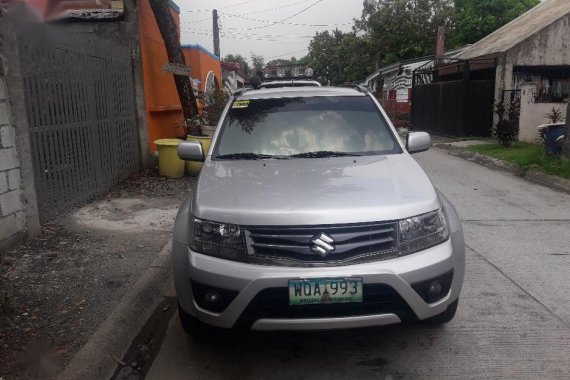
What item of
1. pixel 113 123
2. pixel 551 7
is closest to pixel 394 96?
pixel 551 7

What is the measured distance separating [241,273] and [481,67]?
1824cm

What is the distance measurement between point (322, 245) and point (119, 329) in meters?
1.68

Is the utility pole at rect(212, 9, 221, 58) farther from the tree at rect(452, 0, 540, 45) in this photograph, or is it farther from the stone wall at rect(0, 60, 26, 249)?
the stone wall at rect(0, 60, 26, 249)

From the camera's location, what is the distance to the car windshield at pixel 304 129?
13.7ft

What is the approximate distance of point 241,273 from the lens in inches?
113

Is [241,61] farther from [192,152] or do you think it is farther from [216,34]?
[192,152]

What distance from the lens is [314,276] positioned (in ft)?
9.21

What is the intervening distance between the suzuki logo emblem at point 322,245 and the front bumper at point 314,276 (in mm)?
93

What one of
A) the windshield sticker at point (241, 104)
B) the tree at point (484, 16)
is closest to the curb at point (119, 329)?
the windshield sticker at point (241, 104)

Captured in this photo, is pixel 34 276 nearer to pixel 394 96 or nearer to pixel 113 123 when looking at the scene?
pixel 113 123

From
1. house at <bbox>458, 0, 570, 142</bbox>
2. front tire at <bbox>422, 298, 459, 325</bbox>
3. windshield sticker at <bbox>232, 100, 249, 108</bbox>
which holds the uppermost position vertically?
house at <bbox>458, 0, 570, 142</bbox>

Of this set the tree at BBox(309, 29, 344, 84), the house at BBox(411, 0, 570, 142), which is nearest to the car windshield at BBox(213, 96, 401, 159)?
the house at BBox(411, 0, 570, 142)

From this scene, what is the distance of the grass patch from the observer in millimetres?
9916

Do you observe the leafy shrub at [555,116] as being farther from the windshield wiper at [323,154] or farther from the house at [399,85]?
the windshield wiper at [323,154]
